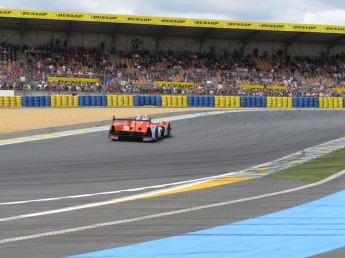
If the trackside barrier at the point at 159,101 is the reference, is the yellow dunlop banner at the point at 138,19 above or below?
above

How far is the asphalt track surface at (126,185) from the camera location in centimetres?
546

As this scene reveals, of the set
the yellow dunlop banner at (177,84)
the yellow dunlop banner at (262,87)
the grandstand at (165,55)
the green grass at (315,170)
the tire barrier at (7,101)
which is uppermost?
the grandstand at (165,55)

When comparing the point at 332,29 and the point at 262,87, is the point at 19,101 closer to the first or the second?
the point at 262,87

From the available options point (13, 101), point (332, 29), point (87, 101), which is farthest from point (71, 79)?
point (332, 29)

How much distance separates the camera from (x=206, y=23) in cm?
4425

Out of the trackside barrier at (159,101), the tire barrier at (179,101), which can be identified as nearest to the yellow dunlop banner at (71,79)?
the trackside barrier at (159,101)

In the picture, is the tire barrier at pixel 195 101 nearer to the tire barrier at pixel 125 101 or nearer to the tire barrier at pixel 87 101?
the tire barrier at pixel 125 101

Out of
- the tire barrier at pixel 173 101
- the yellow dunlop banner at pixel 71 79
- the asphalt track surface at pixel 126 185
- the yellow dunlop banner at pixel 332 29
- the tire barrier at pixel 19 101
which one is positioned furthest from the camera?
the yellow dunlop banner at pixel 332 29

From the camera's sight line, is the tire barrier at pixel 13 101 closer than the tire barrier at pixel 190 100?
Yes

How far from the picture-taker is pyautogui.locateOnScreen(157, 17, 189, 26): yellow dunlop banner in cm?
4297

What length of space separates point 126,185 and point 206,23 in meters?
36.9

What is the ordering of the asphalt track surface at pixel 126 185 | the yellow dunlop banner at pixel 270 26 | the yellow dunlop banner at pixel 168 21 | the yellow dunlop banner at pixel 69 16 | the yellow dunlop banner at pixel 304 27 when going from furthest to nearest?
the yellow dunlop banner at pixel 304 27 → the yellow dunlop banner at pixel 270 26 → the yellow dunlop banner at pixel 69 16 → the yellow dunlop banner at pixel 168 21 → the asphalt track surface at pixel 126 185

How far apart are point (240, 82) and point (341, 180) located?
115ft

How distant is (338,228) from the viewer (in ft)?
18.7
